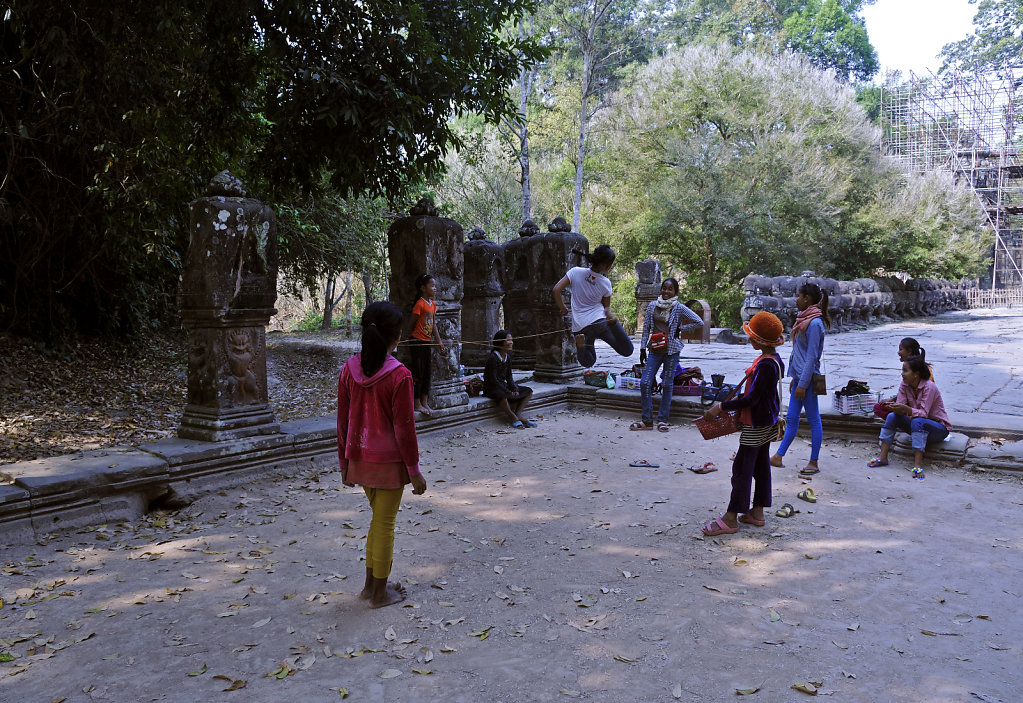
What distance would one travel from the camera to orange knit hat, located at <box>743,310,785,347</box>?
4379mm

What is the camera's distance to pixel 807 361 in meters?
5.63

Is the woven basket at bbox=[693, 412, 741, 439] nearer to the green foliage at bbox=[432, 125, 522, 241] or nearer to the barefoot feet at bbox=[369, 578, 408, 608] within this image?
the barefoot feet at bbox=[369, 578, 408, 608]

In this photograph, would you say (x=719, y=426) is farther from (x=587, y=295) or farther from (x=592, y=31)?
(x=592, y=31)

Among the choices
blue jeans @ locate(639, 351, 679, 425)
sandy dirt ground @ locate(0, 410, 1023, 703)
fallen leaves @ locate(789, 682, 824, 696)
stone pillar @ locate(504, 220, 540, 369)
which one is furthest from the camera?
stone pillar @ locate(504, 220, 540, 369)

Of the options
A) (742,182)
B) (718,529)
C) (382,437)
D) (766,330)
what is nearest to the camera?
(382,437)

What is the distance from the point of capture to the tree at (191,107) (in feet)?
20.5

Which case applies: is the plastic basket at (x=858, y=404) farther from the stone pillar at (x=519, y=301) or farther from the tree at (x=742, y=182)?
the tree at (x=742, y=182)

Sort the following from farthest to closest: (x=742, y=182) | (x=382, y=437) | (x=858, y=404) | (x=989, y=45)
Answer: (x=989, y=45), (x=742, y=182), (x=858, y=404), (x=382, y=437)

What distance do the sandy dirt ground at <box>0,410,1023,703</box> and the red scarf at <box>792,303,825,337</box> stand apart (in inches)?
48.3

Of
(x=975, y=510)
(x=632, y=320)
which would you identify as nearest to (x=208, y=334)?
(x=975, y=510)

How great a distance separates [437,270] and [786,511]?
4.15 meters

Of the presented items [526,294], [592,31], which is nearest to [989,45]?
[592,31]

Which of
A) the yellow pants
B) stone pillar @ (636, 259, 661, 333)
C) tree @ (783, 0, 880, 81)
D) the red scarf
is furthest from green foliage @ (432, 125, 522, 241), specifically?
tree @ (783, 0, 880, 81)

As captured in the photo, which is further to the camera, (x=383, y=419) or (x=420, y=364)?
→ (x=420, y=364)
